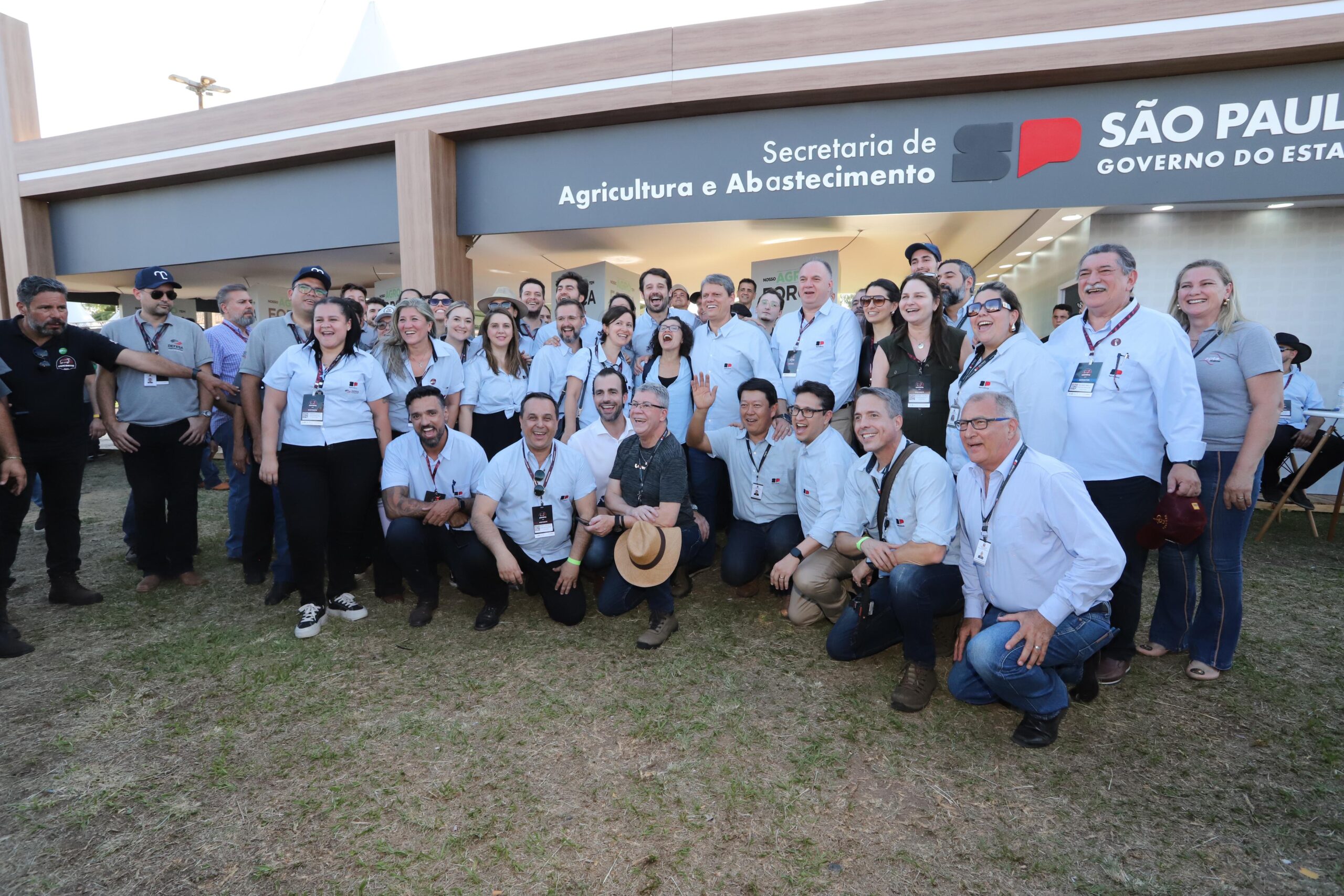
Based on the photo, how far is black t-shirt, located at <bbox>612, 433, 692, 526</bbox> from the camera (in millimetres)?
3621

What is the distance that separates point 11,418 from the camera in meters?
3.48

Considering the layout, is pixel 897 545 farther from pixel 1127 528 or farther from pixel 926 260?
pixel 926 260

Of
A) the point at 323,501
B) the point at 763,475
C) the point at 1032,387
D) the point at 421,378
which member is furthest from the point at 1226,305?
the point at 323,501

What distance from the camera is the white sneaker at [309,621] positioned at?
11.4 feet

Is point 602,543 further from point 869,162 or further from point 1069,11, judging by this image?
point 1069,11

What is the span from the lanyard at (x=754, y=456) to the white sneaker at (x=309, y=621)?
2545 millimetres

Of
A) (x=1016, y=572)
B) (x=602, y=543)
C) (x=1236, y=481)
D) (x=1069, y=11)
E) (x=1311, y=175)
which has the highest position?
(x=1069, y=11)

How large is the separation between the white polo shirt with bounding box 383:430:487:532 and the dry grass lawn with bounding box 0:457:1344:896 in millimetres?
782

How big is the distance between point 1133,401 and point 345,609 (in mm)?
4009

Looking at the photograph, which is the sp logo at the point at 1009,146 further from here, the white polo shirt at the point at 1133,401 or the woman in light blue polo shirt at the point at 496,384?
the woman in light blue polo shirt at the point at 496,384

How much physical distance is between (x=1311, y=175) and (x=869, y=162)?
3559mm

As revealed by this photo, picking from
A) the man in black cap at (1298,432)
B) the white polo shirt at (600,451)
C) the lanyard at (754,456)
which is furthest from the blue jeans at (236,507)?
the man in black cap at (1298,432)

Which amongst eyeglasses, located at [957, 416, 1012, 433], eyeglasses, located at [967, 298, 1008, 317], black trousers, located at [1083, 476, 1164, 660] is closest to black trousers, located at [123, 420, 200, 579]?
eyeglasses, located at [957, 416, 1012, 433]

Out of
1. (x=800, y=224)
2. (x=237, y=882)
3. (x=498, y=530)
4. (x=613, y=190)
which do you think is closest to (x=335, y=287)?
(x=613, y=190)
